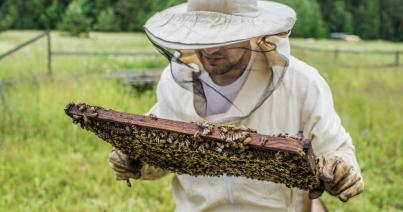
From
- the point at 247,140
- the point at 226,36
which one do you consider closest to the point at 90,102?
the point at 226,36

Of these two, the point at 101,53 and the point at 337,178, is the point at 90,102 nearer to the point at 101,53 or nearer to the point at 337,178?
the point at 101,53

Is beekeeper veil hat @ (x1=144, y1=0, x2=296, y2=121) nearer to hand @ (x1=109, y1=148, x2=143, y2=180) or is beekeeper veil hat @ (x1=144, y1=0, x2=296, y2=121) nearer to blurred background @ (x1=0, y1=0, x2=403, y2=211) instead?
hand @ (x1=109, y1=148, x2=143, y2=180)

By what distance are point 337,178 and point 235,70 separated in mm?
534

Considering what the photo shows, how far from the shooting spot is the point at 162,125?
59.8 inches

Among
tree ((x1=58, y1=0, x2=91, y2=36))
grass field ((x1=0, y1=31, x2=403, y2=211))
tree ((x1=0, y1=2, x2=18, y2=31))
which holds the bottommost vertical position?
tree ((x1=58, y1=0, x2=91, y2=36))

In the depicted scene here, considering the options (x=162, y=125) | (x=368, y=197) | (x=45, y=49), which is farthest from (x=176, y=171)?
(x=45, y=49)

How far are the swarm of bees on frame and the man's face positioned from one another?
14.0 inches

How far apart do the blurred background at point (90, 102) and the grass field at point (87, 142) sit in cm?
1

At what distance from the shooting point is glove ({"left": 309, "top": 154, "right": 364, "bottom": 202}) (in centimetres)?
161

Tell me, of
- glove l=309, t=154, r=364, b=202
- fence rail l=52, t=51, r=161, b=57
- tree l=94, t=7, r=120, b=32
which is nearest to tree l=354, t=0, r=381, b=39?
tree l=94, t=7, r=120, b=32

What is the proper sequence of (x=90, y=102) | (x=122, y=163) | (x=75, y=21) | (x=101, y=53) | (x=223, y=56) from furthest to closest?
(x=75, y=21) < (x=101, y=53) < (x=90, y=102) < (x=122, y=163) < (x=223, y=56)

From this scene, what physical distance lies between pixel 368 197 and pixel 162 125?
335cm

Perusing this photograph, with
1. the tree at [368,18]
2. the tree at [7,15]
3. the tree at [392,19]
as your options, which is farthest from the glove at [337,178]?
the tree at [368,18]

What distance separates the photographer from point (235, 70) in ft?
6.44
